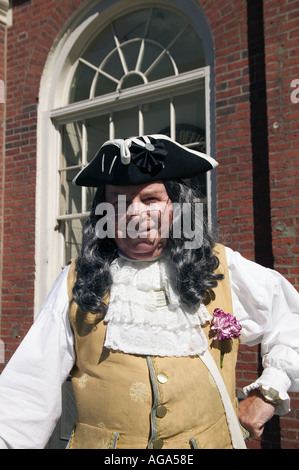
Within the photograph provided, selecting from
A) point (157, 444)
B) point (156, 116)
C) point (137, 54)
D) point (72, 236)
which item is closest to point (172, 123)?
point (156, 116)

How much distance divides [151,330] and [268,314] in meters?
0.47

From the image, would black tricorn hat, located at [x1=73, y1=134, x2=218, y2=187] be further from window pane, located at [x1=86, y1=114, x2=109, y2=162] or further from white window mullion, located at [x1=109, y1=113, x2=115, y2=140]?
window pane, located at [x1=86, y1=114, x2=109, y2=162]

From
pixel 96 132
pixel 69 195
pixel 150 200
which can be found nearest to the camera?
pixel 150 200

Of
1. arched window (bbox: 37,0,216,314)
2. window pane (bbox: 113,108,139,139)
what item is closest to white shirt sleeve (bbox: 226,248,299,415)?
arched window (bbox: 37,0,216,314)

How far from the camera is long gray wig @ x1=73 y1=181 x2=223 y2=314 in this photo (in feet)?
5.36

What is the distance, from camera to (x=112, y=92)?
4031mm

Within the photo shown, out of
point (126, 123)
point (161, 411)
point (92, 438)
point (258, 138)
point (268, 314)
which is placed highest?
point (126, 123)

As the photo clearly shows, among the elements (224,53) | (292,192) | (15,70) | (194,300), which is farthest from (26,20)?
(194,300)

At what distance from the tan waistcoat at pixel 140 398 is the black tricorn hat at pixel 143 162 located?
54 centimetres

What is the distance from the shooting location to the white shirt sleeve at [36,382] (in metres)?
1.52

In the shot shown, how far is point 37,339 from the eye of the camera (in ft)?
5.35

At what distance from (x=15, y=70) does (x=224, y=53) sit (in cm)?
226

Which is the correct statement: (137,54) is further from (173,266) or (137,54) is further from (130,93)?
(173,266)

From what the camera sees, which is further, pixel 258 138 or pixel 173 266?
pixel 258 138
